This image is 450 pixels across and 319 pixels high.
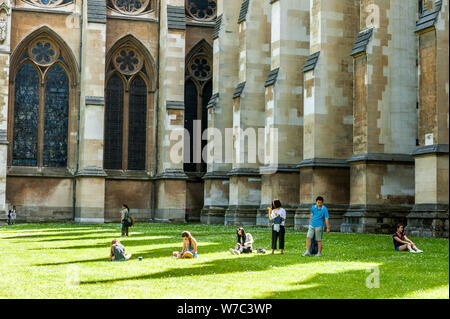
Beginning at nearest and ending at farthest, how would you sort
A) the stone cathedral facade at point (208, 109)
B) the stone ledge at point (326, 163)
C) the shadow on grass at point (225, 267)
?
the shadow on grass at point (225, 267), the stone cathedral facade at point (208, 109), the stone ledge at point (326, 163)

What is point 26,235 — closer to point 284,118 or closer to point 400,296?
point 284,118

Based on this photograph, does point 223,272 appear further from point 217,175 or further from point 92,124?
point 92,124

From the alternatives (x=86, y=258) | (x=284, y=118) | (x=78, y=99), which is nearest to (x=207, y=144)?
(x=78, y=99)

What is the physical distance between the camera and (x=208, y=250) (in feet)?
64.4

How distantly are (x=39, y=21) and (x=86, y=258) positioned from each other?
25.8m

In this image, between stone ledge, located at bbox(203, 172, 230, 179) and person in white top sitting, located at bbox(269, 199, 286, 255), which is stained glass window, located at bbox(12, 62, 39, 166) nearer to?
stone ledge, located at bbox(203, 172, 230, 179)

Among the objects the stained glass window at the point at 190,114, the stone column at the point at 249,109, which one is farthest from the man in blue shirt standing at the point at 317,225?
the stained glass window at the point at 190,114

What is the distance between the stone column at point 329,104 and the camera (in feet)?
91.7

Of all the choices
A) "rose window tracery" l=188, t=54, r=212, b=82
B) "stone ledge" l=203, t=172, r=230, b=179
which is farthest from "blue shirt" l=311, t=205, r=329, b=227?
"rose window tracery" l=188, t=54, r=212, b=82

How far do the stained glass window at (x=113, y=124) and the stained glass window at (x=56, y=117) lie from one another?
2.14 m

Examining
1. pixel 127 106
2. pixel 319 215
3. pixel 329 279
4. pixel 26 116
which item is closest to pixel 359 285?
pixel 329 279

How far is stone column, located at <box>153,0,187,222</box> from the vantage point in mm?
39406

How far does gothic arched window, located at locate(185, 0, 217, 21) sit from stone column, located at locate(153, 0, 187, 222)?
2382 millimetres

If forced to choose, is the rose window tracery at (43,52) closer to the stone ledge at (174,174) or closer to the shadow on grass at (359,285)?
the stone ledge at (174,174)
